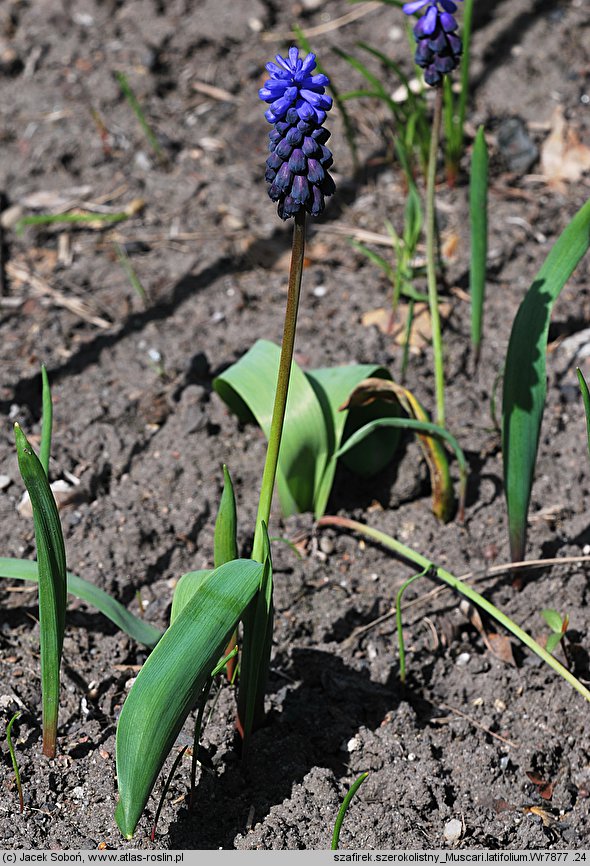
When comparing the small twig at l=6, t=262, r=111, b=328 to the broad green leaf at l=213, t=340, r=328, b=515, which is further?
the small twig at l=6, t=262, r=111, b=328

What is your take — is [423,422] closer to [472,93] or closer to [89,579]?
[89,579]

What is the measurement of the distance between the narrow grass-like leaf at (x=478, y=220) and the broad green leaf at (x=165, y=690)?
1.50 meters

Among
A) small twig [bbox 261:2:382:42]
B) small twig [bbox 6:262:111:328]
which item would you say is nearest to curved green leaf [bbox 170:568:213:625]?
small twig [bbox 6:262:111:328]

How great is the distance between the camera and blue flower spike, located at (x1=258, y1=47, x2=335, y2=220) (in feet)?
6.06

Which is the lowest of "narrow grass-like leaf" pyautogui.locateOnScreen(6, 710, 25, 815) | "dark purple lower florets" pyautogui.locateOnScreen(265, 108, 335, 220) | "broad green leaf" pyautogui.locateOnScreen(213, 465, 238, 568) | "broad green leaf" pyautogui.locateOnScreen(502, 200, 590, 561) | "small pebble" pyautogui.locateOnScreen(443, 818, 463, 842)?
"small pebble" pyautogui.locateOnScreen(443, 818, 463, 842)

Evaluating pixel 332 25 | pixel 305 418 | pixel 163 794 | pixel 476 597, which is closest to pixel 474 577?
pixel 476 597

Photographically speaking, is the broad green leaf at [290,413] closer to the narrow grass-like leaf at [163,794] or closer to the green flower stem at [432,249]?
the green flower stem at [432,249]

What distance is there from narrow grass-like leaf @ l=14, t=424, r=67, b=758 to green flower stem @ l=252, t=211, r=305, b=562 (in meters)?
0.45

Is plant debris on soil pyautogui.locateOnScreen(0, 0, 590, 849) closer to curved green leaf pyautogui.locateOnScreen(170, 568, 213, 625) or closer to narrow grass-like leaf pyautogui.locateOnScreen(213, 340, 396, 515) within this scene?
narrow grass-like leaf pyautogui.locateOnScreen(213, 340, 396, 515)

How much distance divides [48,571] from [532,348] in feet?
4.47

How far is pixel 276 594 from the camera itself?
2.91 meters

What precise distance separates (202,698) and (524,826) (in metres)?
0.86

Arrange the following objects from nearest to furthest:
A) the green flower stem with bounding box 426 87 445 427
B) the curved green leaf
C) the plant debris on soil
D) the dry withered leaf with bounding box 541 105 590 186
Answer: the curved green leaf < the plant debris on soil < the green flower stem with bounding box 426 87 445 427 < the dry withered leaf with bounding box 541 105 590 186

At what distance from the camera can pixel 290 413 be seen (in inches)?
113
